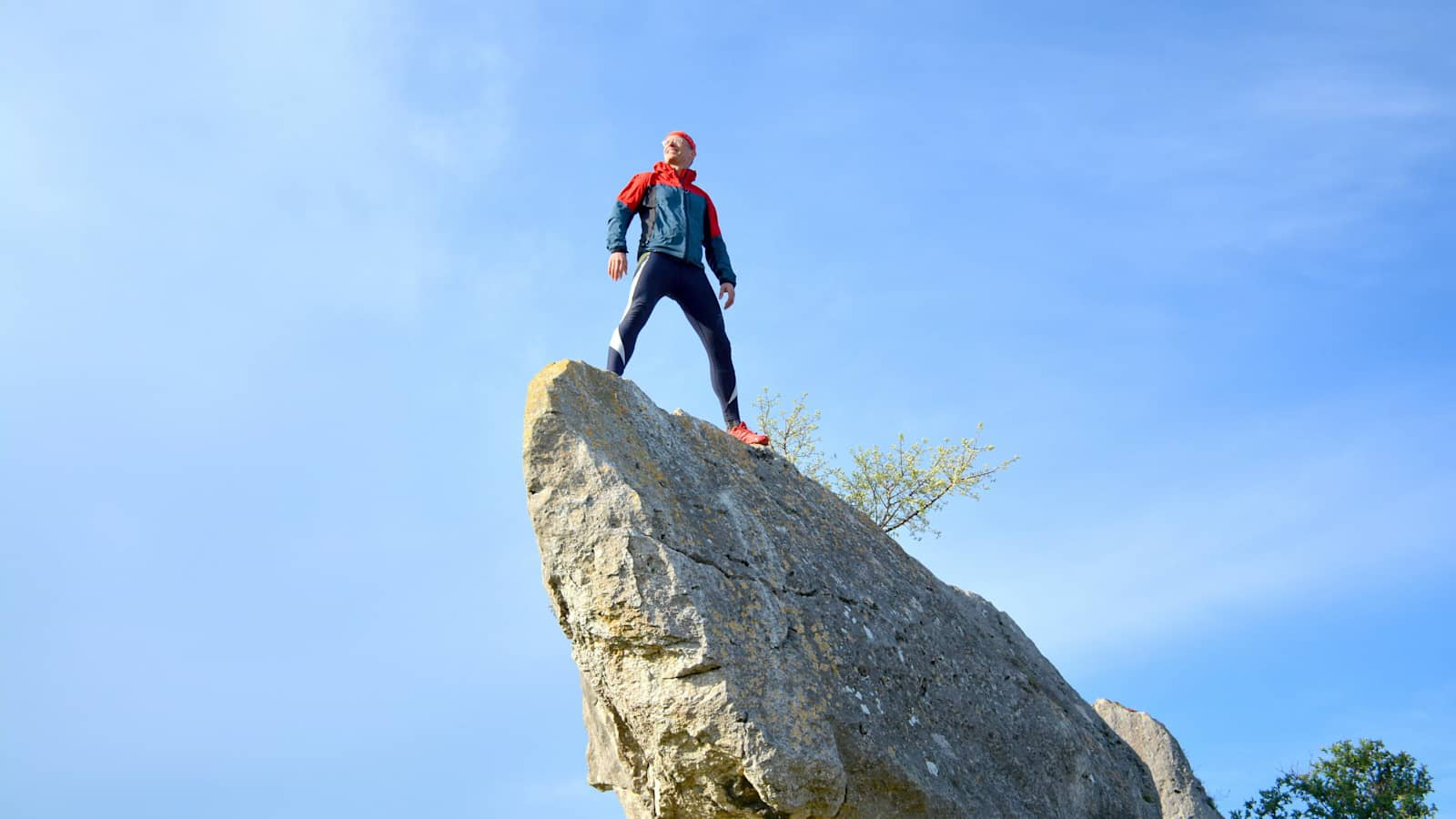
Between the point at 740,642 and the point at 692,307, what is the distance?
372 cm

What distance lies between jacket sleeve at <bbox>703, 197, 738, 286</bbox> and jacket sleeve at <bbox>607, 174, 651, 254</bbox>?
2.19 ft

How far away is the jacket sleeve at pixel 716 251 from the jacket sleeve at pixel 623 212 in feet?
2.19

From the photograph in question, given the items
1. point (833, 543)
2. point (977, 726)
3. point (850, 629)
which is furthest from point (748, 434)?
point (977, 726)

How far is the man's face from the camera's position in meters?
9.80

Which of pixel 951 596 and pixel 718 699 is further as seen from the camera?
pixel 951 596

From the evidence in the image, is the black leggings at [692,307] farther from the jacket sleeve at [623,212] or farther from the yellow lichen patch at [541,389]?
the yellow lichen patch at [541,389]

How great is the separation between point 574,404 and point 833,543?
7.35 feet

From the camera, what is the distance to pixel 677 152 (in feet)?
32.1

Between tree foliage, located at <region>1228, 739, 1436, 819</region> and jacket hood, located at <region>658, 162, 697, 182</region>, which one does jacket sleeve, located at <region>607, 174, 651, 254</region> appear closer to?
jacket hood, located at <region>658, 162, 697, 182</region>

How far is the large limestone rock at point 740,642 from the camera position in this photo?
6.39m

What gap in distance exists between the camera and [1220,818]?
575 inches

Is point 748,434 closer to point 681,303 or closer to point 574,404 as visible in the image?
point 681,303

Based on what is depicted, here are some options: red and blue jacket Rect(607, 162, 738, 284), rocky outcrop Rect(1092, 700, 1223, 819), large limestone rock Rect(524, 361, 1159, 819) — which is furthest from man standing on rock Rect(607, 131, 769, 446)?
rocky outcrop Rect(1092, 700, 1223, 819)

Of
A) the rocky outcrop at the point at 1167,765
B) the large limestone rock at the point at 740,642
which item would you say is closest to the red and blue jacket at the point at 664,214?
the large limestone rock at the point at 740,642
